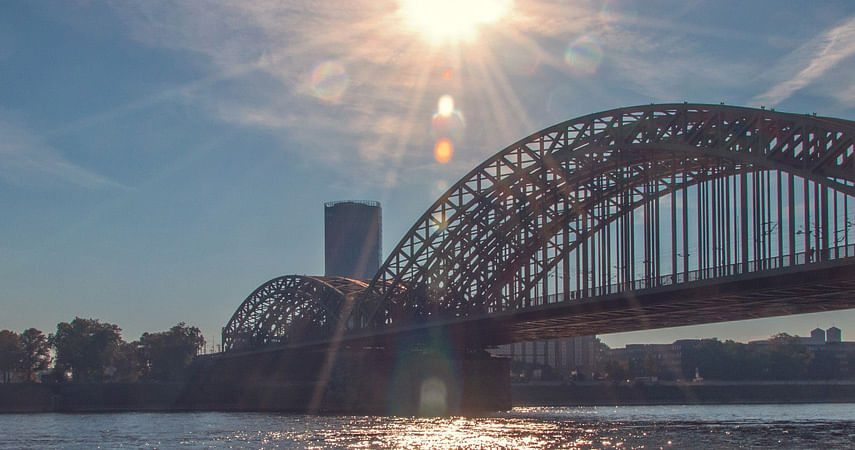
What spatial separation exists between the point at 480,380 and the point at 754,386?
80465mm

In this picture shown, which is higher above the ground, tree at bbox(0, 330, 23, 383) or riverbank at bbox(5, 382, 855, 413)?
tree at bbox(0, 330, 23, 383)

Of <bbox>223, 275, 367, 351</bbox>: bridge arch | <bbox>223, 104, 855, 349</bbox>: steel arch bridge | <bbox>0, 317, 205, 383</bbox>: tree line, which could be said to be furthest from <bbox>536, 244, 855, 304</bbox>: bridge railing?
<bbox>0, 317, 205, 383</bbox>: tree line

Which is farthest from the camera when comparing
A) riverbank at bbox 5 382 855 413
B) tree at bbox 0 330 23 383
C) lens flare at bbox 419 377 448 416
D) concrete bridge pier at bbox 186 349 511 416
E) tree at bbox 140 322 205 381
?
tree at bbox 140 322 205 381

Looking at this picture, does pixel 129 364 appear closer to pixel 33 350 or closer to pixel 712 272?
pixel 33 350

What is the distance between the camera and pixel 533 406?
480ft

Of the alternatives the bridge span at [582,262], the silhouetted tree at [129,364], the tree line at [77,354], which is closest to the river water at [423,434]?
the bridge span at [582,262]

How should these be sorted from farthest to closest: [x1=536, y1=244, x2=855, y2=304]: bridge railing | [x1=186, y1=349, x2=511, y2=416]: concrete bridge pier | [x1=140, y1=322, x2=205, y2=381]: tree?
[x1=140, y1=322, x2=205, y2=381]: tree < [x1=186, y1=349, x2=511, y2=416]: concrete bridge pier < [x1=536, y1=244, x2=855, y2=304]: bridge railing

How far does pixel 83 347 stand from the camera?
17012cm

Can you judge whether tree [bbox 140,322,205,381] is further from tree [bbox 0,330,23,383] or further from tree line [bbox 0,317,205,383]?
tree [bbox 0,330,23,383]

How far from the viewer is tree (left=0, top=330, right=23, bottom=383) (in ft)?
550

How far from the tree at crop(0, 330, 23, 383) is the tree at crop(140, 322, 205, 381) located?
2009cm

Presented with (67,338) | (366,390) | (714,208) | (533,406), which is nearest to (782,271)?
(714,208)

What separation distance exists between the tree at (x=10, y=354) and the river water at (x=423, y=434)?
7877cm

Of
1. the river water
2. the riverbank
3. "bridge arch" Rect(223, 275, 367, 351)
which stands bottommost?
the riverbank
